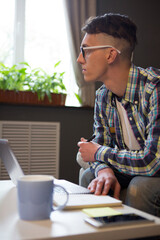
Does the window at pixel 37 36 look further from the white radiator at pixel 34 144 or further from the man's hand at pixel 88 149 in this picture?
the man's hand at pixel 88 149

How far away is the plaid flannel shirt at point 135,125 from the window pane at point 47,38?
6.27ft

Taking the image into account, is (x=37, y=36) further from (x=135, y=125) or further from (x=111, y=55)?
(x=135, y=125)

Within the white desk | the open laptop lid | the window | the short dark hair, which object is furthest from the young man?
the window

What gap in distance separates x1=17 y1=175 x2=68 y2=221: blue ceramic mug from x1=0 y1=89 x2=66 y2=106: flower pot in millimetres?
2511

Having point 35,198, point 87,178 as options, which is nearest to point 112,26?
point 87,178

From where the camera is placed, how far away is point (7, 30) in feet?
11.3

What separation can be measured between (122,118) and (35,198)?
96 centimetres

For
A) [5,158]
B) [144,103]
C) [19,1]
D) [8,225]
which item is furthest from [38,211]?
[19,1]

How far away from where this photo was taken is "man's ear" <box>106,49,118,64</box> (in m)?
1.66

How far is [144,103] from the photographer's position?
1475 mm

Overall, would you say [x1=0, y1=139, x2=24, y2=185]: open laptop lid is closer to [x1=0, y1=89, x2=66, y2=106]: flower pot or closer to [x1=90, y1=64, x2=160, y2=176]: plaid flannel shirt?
[x1=90, y1=64, x2=160, y2=176]: plaid flannel shirt

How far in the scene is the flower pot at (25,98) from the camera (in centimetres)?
320

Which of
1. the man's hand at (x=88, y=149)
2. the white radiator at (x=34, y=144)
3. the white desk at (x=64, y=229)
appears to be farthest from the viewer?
the white radiator at (x=34, y=144)

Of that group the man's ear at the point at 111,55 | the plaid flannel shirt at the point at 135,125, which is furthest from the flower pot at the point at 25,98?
the man's ear at the point at 111,55
